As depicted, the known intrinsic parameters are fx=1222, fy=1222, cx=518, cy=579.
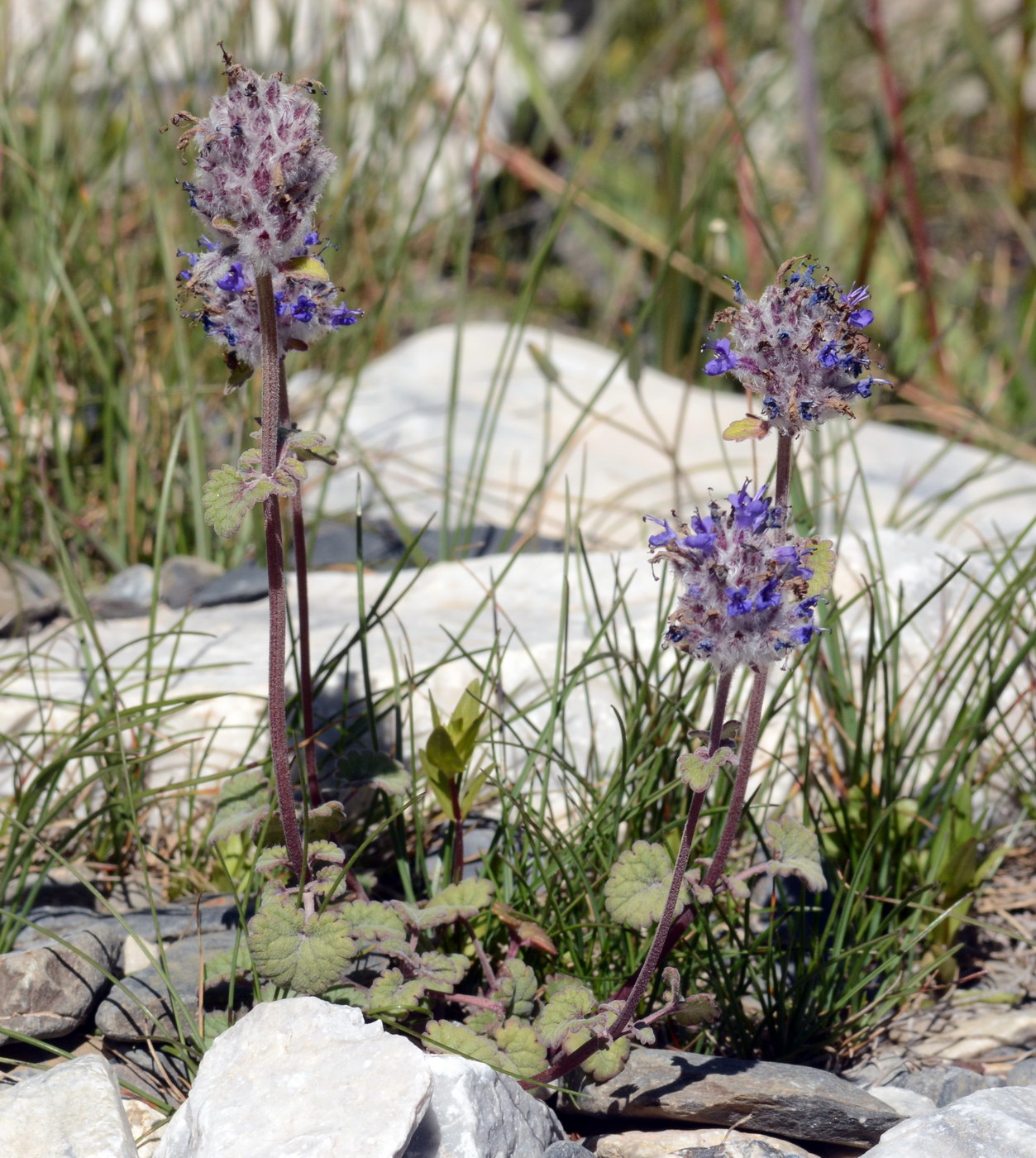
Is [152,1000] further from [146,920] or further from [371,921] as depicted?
[371,921]

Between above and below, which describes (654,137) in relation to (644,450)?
above

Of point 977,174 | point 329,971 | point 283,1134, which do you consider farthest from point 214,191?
point 977,174

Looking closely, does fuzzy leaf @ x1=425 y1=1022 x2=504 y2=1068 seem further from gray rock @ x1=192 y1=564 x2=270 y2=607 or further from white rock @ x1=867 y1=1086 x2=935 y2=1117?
gray rock @ x1=192 y1=564 x2=270 y2=607

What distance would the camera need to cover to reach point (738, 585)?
57.7 inches

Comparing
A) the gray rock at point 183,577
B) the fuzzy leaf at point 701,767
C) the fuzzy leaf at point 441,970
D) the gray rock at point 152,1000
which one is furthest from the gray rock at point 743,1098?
the gray rock at point 183,577

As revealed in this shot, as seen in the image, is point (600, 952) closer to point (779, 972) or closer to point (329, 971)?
point (779, 972)

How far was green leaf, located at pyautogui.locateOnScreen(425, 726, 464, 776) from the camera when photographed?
191 centimetres

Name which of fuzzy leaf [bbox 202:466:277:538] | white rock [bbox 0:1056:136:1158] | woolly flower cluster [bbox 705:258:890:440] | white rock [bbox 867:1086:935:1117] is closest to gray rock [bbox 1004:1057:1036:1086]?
white rock [bbox 867:1086:935:1117]

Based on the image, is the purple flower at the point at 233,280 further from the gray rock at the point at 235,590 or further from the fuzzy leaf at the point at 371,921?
the gray rock at the point at 235,590

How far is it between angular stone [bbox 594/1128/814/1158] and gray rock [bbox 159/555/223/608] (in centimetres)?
170

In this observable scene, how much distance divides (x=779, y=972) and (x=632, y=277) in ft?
11.6

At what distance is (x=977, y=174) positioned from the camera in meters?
5.84

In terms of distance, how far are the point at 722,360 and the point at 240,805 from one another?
3.39 feet

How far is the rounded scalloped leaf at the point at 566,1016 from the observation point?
166 centimetres
